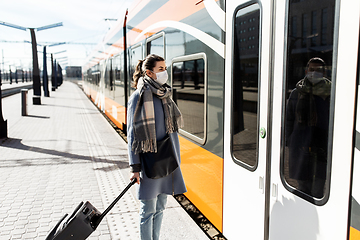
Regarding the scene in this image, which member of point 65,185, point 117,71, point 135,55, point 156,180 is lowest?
point 65,185

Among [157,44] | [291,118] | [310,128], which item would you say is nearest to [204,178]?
[291,118]

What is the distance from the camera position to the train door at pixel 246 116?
2.37m

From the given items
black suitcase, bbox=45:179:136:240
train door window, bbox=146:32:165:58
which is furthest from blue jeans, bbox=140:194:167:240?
train door window, bbox=146:32:165:58

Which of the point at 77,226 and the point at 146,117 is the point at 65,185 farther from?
the point at 146,117

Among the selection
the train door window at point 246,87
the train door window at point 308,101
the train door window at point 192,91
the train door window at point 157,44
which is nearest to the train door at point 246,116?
the train door window at point 246,87

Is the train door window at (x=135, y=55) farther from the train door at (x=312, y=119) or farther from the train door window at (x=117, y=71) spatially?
the train door at (x=312, y=119)

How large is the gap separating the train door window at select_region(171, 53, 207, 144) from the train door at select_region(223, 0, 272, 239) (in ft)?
1.69

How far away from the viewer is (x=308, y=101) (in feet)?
6.42

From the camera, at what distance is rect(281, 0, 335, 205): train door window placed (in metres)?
1.79

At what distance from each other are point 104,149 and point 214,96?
5.29 meters

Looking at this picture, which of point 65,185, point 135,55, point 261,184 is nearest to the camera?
point 261,184

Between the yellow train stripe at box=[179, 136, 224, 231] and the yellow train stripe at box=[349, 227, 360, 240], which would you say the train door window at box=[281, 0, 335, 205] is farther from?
the yellow train stripe at box=[179, 136, 224, 231]

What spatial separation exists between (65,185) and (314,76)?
4337 mm

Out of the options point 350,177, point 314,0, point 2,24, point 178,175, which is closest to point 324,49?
point 314,0
